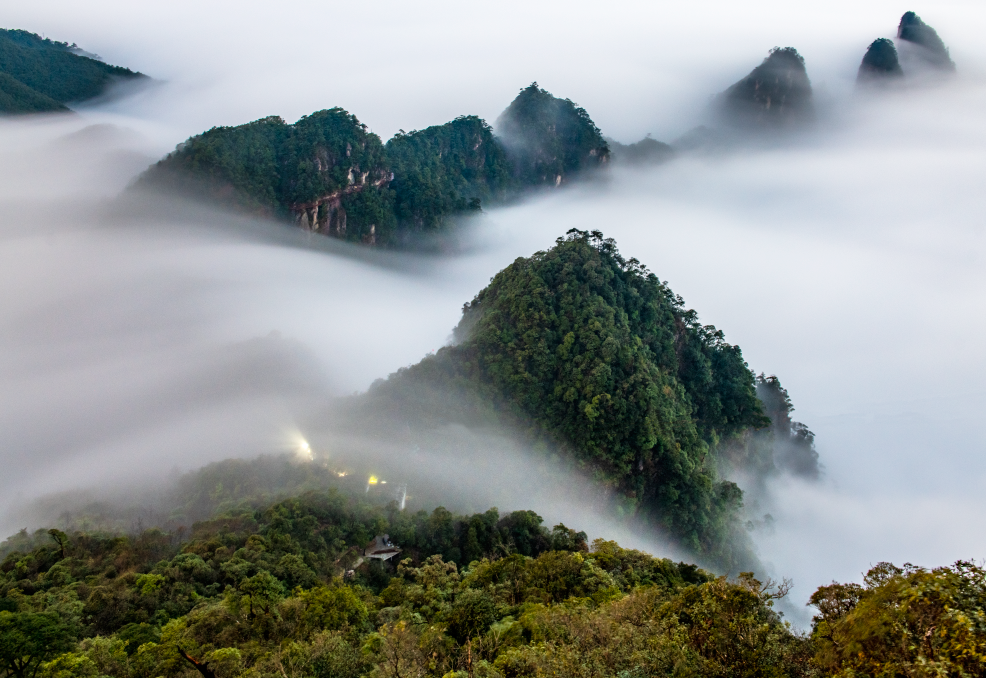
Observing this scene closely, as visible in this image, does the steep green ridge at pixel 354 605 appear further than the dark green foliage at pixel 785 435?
No

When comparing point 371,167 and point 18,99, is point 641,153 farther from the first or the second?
point 18,99

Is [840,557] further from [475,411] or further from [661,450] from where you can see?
[475,411]

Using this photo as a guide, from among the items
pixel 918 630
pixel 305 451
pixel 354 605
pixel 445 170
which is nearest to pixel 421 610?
pixel 354 605

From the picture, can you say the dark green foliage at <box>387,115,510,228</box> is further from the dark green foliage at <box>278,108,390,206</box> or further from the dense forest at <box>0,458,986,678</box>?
the dense forest at <box>0,458,986,678</box>

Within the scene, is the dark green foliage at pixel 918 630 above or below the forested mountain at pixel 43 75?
below

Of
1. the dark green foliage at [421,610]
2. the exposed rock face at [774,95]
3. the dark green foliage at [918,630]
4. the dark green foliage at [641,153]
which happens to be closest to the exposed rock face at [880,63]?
the exposed rock face at [774,95]

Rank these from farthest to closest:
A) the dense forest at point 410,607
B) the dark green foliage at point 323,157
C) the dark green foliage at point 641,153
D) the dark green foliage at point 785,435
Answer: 1. the dark green foliage at point 641,153
2. the dark green foliage at point 323,157
3. the dark green foliage at point 785,435
4. the dense forest at point 410,607

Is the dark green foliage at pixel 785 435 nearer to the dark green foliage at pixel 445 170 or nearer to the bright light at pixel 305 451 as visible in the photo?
the bright light at pixel 305 451
